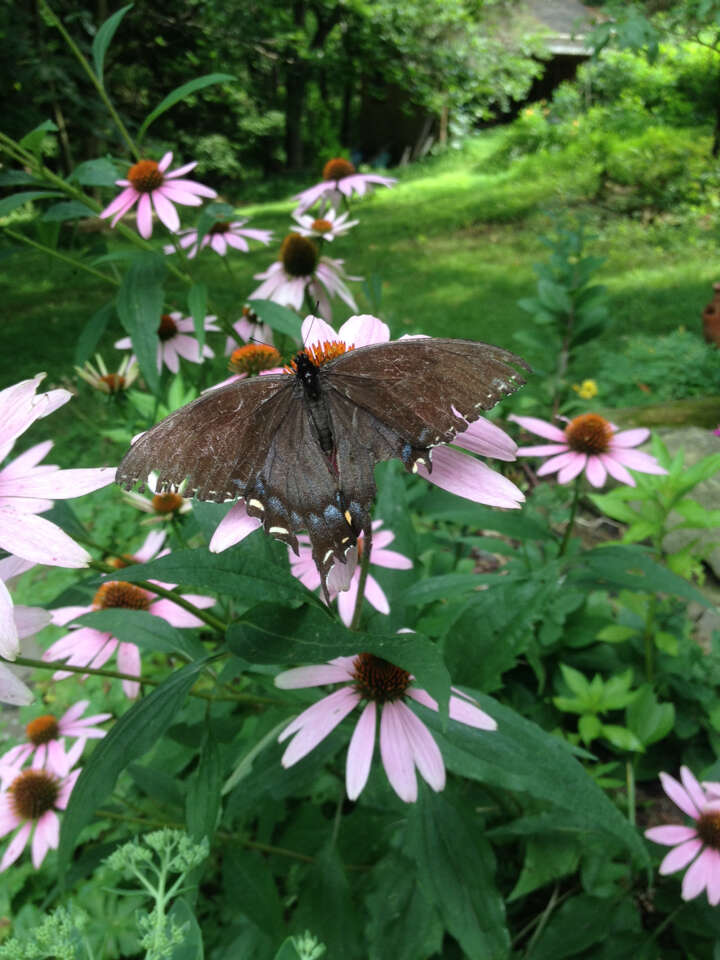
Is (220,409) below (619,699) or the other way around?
the other way around

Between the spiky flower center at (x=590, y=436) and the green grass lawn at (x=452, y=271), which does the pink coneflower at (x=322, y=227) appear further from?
the green grass lawn at (x=452, y=271)

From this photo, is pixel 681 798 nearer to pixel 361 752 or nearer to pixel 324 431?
pixel 361 752

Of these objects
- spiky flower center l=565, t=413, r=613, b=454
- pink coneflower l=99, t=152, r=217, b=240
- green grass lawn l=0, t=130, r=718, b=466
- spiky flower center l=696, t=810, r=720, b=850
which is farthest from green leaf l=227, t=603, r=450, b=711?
green grass lawn l=0, t=130, r=718, b=466

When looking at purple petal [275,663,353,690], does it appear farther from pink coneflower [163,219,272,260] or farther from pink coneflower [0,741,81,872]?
pink coneflower [163,219,272,260]

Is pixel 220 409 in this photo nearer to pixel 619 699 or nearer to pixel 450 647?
pixel 450 647

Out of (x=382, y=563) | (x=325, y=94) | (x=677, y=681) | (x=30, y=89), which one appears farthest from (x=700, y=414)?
(x=325, y=94)
